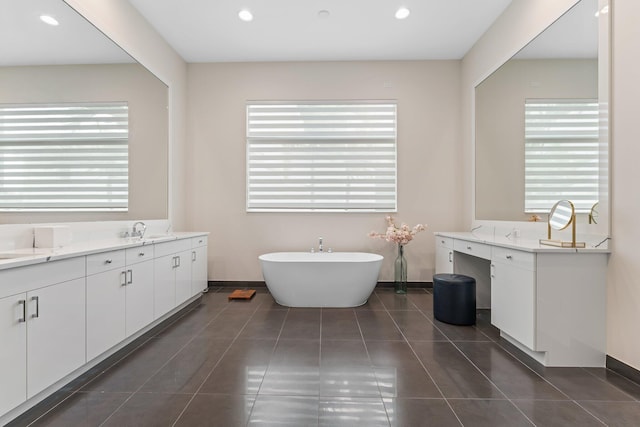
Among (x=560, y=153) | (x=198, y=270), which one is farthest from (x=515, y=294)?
(x=198, y=270)

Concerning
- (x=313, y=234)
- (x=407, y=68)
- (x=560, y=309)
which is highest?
(x=407, y=68)

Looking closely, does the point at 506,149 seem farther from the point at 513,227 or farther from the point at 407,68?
the point at 407,68

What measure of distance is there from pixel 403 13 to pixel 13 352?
4.12m

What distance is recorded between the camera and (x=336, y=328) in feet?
9.21

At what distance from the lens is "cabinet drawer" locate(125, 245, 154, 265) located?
241 centimetres

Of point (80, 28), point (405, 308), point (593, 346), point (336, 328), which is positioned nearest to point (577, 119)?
point (593, 346)

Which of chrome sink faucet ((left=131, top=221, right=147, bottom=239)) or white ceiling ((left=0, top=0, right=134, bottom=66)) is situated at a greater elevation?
white ceiling ((left=0, top=0, right=134, bottom=66))

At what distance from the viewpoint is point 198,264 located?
367 cm

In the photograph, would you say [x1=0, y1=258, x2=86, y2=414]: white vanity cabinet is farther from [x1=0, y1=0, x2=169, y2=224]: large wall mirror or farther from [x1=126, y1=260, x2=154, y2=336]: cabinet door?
Answer: [x1=0, y1=0, x2=169, y2=224]: large wall mirror

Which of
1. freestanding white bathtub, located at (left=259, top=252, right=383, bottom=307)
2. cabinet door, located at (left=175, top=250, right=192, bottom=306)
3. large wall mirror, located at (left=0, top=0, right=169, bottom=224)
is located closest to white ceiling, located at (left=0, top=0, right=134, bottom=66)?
large wall mirror, located at (left=0, top=0, right=169, bottom=224)

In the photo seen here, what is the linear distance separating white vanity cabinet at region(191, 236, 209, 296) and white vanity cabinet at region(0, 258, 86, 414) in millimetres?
1588

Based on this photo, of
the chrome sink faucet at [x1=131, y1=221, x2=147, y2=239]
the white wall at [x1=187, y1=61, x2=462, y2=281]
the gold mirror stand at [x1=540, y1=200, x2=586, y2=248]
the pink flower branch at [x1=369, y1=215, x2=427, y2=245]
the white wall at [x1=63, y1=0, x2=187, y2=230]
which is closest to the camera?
the gold mirror stand at [x1=540, y1=200, x2=586, y2=248]

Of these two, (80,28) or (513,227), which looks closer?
(80,28)

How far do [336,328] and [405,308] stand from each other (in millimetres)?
991
